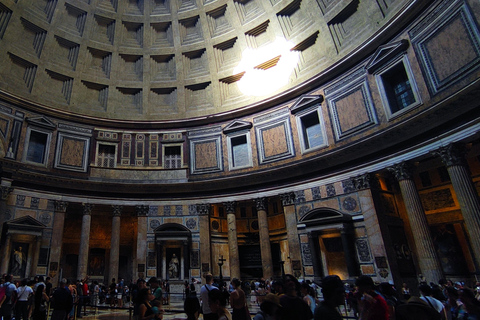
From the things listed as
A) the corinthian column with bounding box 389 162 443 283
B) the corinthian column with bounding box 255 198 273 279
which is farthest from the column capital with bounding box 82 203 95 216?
the corinthian column with bounding box 389 162 443 283

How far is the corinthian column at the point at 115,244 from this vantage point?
19316 millimetres

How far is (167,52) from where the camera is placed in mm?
25125

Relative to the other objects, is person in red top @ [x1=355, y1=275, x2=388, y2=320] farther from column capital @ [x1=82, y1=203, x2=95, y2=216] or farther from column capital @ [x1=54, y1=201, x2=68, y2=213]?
column capital @ [x1=54, y1=201, x2=68, y2=213]

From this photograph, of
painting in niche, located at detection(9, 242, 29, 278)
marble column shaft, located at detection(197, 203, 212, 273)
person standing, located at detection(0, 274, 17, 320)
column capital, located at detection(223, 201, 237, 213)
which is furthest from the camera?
column capital, located at detection(223, 201, 237, 213)

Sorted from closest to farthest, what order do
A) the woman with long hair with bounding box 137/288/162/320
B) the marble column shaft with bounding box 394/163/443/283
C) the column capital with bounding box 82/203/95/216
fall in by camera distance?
A: the woman with long hair with bounding box 137/288/162/320 < the marble column shaft with bounding box 394/163/443/283 < the column capital with bounding box 82/203/95/216

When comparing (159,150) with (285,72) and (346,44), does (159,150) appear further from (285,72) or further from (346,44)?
(346,44)

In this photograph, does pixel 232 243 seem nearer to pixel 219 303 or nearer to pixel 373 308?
pixel 219 303

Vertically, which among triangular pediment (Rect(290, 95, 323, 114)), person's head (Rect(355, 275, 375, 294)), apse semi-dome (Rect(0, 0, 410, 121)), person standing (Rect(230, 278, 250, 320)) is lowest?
person standing (Rect(230, 278, 250, 320))

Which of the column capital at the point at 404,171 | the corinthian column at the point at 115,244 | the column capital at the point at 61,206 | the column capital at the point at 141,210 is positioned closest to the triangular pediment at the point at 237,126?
the column capital at the point at 141,210

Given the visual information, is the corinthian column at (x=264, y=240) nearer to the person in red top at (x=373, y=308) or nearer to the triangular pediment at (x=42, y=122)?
the triangular pediment at (x=42, y=122)

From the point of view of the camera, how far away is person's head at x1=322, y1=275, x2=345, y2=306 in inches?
126

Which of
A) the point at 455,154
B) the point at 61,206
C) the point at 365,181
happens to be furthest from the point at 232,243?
the point at 455,154

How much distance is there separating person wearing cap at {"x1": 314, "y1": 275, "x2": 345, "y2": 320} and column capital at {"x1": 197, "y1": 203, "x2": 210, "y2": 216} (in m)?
18.2

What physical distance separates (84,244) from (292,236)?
1314cm
